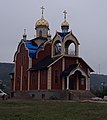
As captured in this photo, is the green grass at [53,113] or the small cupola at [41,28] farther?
the small cupola at [41,28]

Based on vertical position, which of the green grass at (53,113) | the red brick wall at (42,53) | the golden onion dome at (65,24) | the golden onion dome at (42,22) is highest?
the golden onion dome at (42,22)

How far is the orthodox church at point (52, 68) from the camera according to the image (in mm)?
40000

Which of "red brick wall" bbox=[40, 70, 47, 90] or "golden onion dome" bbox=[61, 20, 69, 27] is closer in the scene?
"red brick wall" bbox=[40, 70, 47, 90]

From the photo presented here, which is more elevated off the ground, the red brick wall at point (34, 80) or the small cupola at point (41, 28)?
the small cupola at point (41, 28)

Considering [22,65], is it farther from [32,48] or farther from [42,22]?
[42,22]

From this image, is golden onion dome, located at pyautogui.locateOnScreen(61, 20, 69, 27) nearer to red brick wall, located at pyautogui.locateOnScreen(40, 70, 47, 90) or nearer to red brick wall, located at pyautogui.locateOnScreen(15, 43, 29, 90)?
red brick wall, located at pyautogui.locateOnScreen(15, 43, 29, 90)

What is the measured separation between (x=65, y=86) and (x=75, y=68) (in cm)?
261

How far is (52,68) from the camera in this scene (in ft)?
132

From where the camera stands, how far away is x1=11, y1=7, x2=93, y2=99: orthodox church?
4000cm

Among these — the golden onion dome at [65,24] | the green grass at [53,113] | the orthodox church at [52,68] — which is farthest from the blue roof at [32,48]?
the green grass at [53,113]

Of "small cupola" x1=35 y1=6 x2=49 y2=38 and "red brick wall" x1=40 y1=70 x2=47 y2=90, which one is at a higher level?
"small cupola" x1=35 y1=6 x2=49 y2=38

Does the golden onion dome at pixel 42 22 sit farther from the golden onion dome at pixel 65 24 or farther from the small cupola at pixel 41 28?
the golden onion dome at pixel 65 24

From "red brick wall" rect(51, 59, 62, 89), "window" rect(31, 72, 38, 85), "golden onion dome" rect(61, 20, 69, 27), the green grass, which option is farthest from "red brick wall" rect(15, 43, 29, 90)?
the green grass

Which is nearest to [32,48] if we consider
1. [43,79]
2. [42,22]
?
[42,22]
